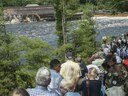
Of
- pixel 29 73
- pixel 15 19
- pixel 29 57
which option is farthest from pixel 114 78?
pixel 15 19

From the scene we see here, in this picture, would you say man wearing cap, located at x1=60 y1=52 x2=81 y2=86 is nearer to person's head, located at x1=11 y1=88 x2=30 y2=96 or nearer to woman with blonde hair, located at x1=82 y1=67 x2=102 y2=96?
woman with blonde hair, located at x1=82 y1=67 x2=102 y2=96

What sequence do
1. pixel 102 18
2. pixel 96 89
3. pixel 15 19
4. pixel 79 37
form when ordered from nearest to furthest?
pixel 96 89
pixel 79 37
pixel 102 18
pixel 15 19

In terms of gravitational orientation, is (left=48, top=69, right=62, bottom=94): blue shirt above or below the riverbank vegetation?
above

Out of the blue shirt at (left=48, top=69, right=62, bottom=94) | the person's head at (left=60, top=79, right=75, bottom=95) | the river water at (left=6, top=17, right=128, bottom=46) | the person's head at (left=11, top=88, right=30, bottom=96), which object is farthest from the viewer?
the river water at (left=6, top=17, right=128, bottom=46)

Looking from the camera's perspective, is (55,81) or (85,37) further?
(85,37)

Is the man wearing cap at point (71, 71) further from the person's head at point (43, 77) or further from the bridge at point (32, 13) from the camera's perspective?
the bridge at point (32, 13)

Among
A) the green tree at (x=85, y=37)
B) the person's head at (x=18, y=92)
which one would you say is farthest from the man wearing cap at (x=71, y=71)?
the green tree at (x=85, y=37)

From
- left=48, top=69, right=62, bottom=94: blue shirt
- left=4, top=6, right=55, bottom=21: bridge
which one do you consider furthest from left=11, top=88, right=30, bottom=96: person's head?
left=4, top=6, right=55, bottom=21: bridge

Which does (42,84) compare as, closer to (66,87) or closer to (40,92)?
(40,92)

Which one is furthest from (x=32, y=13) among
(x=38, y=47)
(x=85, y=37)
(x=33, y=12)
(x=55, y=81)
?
(x=55, y=81)

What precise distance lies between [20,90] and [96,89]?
105 inches

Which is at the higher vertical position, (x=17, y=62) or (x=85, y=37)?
(x=17, y=62)

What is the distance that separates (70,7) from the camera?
25.6 m

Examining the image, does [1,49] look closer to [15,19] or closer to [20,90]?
[20,90]
